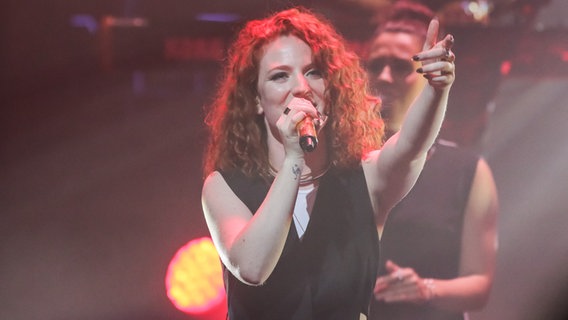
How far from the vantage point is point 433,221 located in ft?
7.90

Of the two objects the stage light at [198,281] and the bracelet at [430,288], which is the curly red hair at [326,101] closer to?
the bracelet at [430,288]

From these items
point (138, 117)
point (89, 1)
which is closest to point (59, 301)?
point (138, 117)

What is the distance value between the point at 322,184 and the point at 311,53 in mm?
328

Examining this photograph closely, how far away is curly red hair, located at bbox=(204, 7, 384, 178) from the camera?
5.72 feet

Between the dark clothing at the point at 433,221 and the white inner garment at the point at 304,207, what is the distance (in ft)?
2.28

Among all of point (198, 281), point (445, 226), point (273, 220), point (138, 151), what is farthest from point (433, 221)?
point (138, 151)

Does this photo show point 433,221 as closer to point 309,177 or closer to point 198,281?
point 309,177

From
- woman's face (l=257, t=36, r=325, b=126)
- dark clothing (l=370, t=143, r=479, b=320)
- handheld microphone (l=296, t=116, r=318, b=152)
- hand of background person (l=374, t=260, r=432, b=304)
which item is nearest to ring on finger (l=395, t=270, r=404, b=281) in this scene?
hand of background person (l=374, t=260, r=432, b=304)

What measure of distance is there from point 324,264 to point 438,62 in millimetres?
561

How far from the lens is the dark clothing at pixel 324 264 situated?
1.64 metres

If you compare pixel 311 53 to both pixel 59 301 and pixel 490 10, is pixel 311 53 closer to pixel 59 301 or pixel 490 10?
pixel 490 10

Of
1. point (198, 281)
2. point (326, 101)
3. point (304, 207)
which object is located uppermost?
point (326, 101)

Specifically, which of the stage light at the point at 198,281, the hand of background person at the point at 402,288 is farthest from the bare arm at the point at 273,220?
the stage light at the point at 198,281

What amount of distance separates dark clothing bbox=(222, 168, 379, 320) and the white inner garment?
1cm
